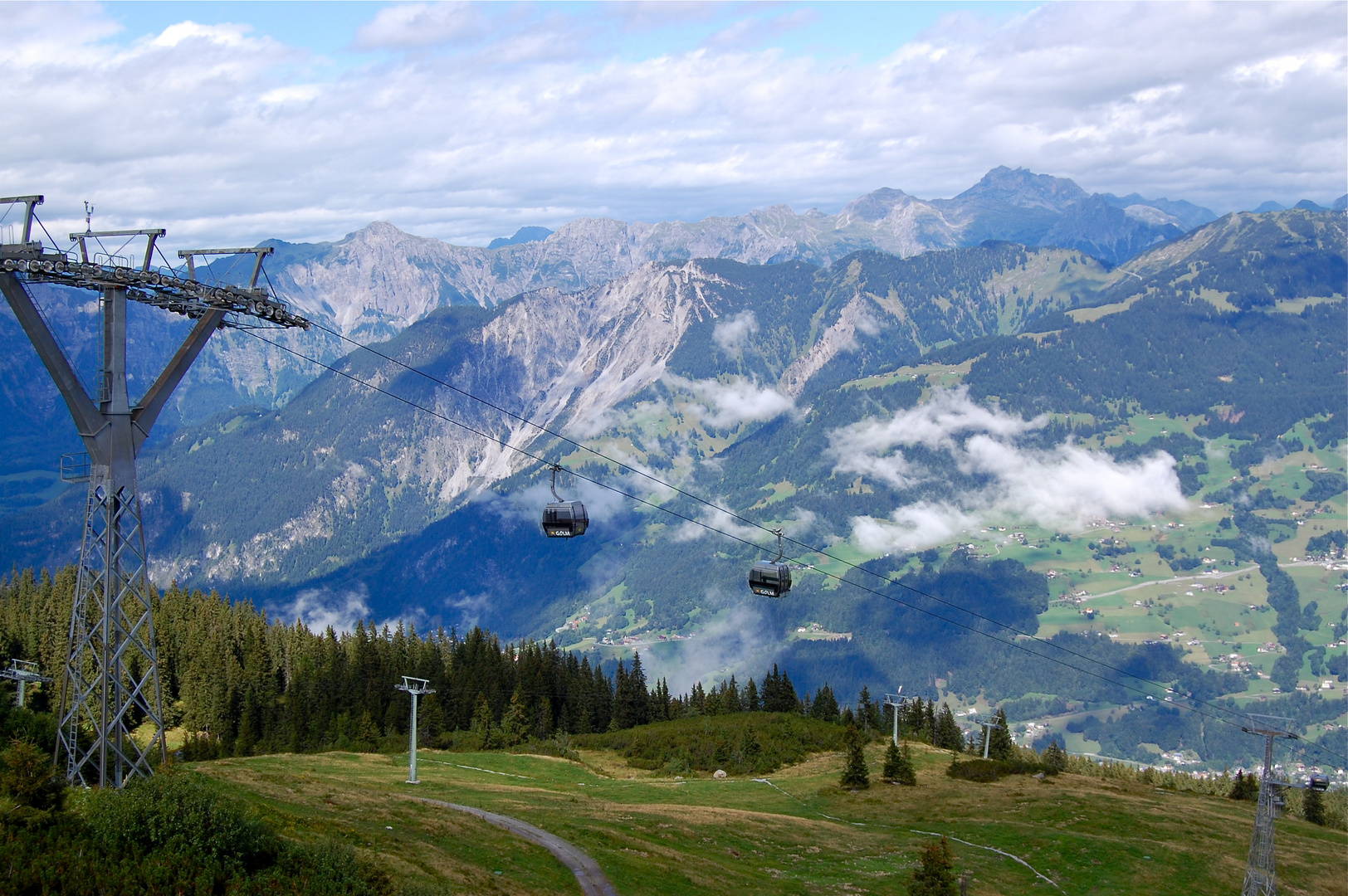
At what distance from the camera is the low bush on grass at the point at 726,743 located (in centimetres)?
12406

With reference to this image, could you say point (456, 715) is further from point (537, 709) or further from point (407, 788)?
point (407, 788)

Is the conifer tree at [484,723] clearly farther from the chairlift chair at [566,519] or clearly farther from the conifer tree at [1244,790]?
the conifer tree at [1244,790]

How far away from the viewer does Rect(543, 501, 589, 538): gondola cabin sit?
201 feet

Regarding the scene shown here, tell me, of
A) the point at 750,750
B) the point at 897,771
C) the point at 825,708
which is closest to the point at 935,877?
the point at 897,771

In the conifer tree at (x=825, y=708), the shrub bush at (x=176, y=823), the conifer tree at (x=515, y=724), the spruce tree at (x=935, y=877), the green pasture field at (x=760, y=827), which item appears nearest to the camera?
the shrub bush at (x=176, y=823)

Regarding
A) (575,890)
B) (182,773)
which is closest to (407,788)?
(575,890)

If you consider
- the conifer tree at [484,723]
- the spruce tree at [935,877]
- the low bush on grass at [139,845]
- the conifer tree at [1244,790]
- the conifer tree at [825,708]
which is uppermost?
the low bush on grass at [139,845]

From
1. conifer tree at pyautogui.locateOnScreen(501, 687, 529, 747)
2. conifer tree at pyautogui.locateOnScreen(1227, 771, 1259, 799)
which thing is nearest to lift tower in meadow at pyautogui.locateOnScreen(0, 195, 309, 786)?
conifer tree at pyautogui.locateOnScreen(501, 687, 529, 747)

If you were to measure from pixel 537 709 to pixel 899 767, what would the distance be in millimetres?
71029

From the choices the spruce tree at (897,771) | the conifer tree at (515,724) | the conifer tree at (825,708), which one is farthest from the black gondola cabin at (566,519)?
the conifer tree at (825,708)

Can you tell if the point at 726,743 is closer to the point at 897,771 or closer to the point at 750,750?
the point at 750,750

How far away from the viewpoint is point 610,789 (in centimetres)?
9719

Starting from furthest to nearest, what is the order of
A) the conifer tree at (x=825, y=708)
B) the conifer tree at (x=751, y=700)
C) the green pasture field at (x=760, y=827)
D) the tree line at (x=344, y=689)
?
the conifer tree at (x=751, y=700) < the conifer tree at (x=825, y=708) < the tree line at (x=344, y=689) < the green pasture field at (x=760, y=827)

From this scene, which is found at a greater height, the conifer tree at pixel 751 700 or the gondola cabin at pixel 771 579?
the gondola cabin at pixel 771 579
